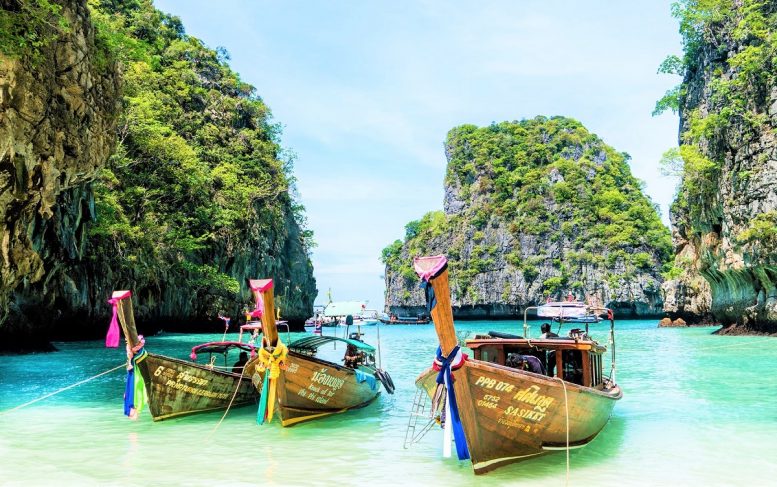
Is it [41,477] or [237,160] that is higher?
[237,160]

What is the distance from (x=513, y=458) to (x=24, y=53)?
11462mm

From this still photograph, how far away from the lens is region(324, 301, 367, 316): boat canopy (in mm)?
15281

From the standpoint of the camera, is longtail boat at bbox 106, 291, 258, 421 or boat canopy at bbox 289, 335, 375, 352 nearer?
longtail boat at bbox 106, 291, 258, 421

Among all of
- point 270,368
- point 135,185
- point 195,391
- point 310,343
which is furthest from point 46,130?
point 135,185

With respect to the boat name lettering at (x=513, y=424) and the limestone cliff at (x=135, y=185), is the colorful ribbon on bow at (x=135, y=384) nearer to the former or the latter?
the limestone cliff at (x=135, y=185)

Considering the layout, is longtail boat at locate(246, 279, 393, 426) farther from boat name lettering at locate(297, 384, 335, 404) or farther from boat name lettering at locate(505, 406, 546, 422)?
boat name lettering at locate(505, 406, 546, 422)

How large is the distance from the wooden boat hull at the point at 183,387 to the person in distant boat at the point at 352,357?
7.99 feet

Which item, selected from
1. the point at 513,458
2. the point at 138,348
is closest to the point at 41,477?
the point at 138,348

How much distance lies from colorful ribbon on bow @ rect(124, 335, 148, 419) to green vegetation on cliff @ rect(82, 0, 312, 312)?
11.3 meters

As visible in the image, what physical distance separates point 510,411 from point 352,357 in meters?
6.69

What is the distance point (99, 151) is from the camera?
50.8 feet

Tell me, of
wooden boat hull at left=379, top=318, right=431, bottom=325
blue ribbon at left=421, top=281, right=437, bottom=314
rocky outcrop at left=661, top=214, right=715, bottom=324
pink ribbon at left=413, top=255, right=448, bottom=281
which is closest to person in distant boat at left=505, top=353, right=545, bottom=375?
blue ribbon at left=421, top=281, right=437, bottom=314

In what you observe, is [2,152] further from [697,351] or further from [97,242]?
[697,351]

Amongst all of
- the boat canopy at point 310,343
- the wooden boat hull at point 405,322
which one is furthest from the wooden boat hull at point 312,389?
the wooden boat hull at point 405,322
